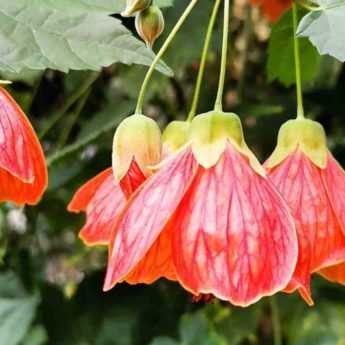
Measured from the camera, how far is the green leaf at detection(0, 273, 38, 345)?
4.66ft

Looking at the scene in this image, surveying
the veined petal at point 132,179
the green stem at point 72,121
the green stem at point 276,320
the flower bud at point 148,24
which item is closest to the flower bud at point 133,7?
the flower bud at point 148,24

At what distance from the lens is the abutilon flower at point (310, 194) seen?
0.80 meters

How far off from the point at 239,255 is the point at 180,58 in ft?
1.88

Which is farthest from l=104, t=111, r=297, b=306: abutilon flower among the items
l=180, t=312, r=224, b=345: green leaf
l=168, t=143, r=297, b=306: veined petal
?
l=180, t=312, r=224, b=345: green leaf

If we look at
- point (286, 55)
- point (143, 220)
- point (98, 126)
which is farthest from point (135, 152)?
point (98, 126)

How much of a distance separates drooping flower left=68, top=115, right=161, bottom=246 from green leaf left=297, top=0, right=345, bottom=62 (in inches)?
6.2

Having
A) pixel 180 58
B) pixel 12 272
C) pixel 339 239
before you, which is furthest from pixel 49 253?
pixel 339 239

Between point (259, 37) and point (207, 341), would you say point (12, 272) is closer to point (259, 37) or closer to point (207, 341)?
point (207, 341)

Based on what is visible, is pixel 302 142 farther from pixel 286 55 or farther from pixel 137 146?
pixel 286 55

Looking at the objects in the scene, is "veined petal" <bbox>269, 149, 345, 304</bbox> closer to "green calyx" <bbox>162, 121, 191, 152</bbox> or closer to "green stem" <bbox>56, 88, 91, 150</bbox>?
"green calyx" <bbox>162, 121, 191, 152</bbox>

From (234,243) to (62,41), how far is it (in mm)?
216

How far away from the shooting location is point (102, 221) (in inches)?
35.3

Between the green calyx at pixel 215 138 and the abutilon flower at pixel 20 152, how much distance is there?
129 mm

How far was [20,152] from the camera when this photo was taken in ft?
2.70
